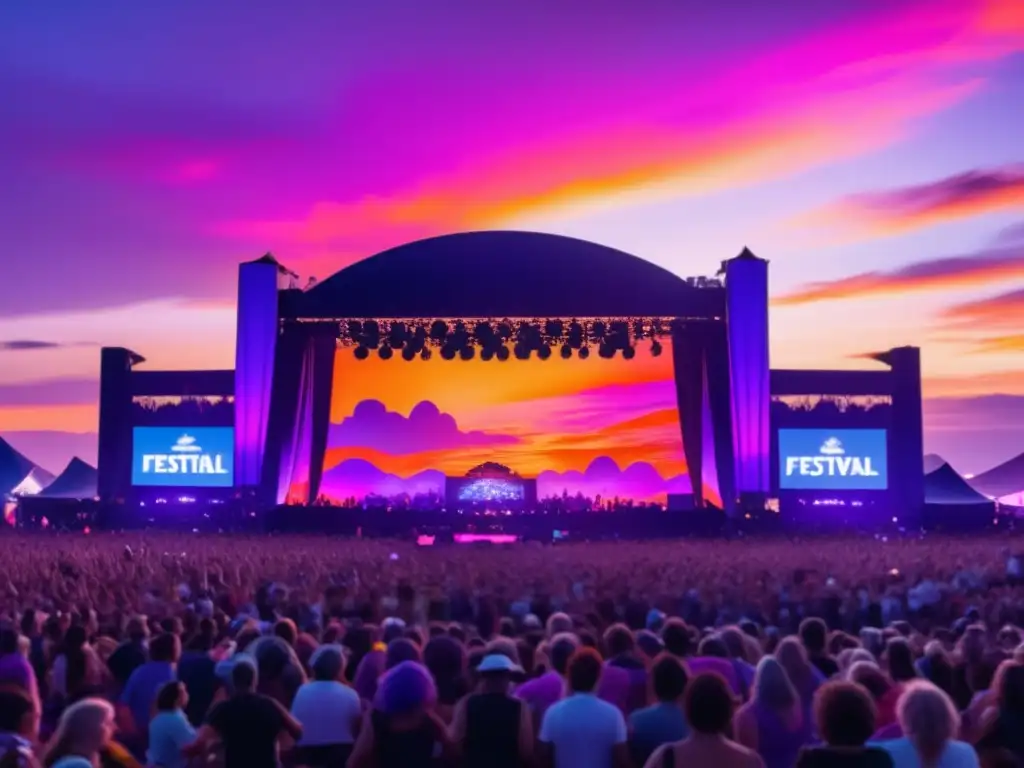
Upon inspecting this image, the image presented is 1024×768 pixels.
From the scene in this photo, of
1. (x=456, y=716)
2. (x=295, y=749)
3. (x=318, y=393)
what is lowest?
(x=295, y=749)

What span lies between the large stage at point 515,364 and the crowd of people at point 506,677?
55.9 ft

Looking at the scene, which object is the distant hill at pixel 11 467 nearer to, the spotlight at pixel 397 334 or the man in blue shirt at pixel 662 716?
the spotlight at pixel 397 334

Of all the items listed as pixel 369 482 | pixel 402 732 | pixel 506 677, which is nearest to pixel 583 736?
pixel 506 677

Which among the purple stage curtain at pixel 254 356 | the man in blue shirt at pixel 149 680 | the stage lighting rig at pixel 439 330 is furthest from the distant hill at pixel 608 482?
the man in blue shirt at pixel 149 680

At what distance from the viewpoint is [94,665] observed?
6.19 m

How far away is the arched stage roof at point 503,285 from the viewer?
2825 cm

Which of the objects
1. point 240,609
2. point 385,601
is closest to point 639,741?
point 385,601

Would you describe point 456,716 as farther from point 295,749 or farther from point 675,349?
point 675,349

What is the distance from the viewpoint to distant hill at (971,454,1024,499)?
40.5 meters

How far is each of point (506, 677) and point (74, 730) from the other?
170 centimetres

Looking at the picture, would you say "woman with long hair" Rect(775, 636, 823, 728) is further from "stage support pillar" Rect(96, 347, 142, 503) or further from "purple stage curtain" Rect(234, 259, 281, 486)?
"stage support pillar" Rect(96, 347, 142, 503)

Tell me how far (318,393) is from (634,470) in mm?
9602

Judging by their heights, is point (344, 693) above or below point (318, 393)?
below

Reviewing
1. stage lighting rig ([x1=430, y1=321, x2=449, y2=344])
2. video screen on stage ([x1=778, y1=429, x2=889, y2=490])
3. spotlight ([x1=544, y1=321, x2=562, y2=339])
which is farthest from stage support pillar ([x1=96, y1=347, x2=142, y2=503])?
video screen on stage ([x1=778, y1=429, x2=889, y2=490])
